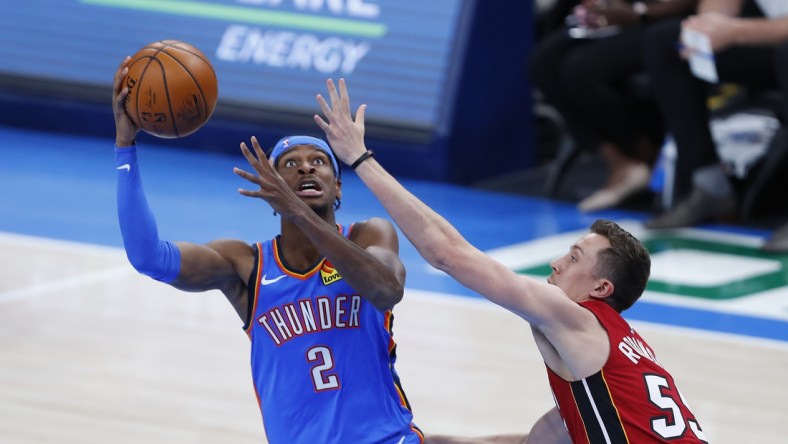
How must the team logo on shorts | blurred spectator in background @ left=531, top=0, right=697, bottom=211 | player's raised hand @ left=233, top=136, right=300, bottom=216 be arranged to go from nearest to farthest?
player's raised hand @ left=233, top=136, right=300, bottom=216 < the team logo on shorts < blurred spectator in background @ left=531, top=0, right=697, bottom=211

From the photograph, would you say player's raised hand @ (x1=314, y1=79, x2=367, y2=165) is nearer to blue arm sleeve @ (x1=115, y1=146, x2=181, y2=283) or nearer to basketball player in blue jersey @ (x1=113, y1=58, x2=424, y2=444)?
basketball player in blue jersey @ (x1=113, y1=58, x2=424, y2=444)

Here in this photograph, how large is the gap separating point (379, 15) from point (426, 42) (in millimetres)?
441

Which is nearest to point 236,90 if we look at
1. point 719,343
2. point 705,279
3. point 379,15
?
point 379,15

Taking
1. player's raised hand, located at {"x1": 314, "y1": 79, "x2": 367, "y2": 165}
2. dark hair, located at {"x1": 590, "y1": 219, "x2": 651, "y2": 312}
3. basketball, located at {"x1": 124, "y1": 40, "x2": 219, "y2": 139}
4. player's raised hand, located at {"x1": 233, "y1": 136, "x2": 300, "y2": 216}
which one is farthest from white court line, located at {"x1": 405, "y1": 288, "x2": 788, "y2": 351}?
player's raised hand, located at {"x1": 233, "y1": 136, "x2": 300, "y2": 216}

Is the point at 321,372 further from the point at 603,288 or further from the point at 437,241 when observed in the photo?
the point at 603,288

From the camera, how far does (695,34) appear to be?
848 cm

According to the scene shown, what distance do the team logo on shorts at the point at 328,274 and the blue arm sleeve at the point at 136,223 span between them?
0.48 m

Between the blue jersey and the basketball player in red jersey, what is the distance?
0.35m

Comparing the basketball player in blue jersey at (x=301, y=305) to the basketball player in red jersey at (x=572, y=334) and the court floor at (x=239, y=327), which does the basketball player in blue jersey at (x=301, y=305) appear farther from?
the court floor at (x=239, y=327)

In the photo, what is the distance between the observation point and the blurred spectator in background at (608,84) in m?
9.33

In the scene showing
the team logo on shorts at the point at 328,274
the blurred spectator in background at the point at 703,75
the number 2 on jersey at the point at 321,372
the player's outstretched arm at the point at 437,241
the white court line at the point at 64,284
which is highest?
the player's outstretched arm at the point at 437,241

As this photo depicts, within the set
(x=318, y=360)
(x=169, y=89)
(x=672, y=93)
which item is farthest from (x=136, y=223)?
(x=672, y=93)

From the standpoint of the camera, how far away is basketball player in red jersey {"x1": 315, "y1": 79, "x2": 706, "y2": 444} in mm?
3996

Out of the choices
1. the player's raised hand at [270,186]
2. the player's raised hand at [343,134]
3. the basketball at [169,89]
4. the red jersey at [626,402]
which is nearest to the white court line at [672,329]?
the red jersey at [626,402]
